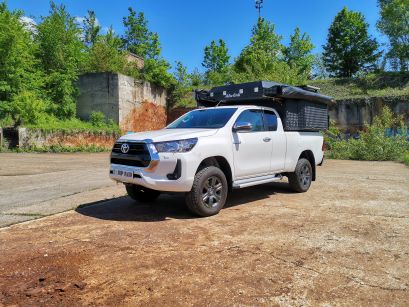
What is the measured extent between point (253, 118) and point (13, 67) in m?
22.0

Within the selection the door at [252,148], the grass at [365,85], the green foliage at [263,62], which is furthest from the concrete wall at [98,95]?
the door at [252,148]

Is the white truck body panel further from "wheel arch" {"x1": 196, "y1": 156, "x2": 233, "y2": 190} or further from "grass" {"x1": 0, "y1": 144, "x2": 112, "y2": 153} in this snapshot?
"grass" {"x1": 0, "y1": 144, "x2": 112, "y2": 153}

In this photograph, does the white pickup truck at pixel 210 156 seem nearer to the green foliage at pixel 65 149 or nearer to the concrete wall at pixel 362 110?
the green foliage at pixel 65 149

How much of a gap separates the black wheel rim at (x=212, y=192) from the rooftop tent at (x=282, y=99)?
2505 mm

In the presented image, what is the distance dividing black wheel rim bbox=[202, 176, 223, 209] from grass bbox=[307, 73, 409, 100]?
26608 millimetres

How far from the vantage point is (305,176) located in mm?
7992

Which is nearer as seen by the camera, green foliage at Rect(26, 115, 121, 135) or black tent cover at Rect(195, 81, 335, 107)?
black tent cover at Rect(195, 81, 335, 107)

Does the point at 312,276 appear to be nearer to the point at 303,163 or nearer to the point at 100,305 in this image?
the point at 100,305

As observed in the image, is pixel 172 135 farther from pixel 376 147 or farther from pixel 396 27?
pixel 396 27

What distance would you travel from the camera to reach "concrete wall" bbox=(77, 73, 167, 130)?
2822cm

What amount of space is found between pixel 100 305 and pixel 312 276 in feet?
6.26

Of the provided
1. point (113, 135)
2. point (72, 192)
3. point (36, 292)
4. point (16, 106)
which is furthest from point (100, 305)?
point (113, 135)

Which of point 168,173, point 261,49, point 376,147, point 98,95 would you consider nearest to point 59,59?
point 98,95

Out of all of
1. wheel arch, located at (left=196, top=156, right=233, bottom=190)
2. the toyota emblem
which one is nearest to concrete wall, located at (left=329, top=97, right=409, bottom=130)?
wheel arch, located at (left=196, top=156, right=233, bottom=190)
